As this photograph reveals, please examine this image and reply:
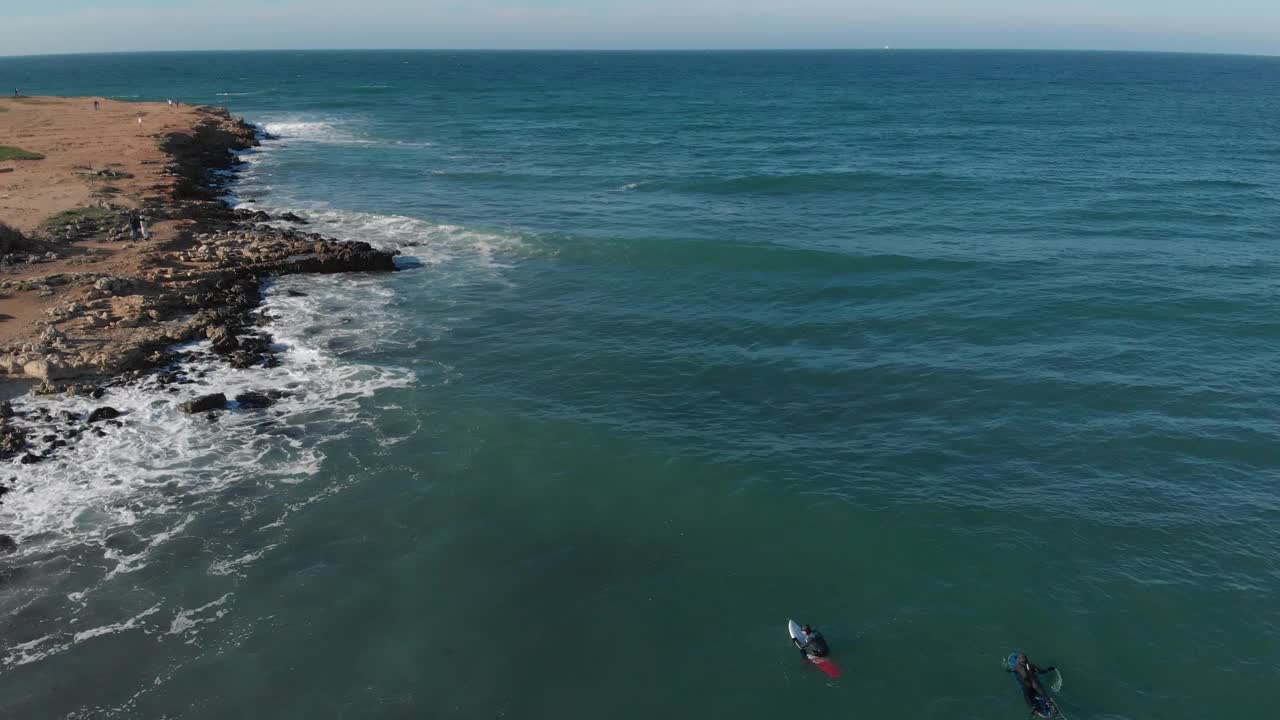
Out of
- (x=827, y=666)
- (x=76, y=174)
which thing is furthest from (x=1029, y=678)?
(x=76, y=174)

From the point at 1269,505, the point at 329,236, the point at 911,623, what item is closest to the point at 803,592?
the point at 911,623

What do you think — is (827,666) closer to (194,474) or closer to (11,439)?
(194,474)

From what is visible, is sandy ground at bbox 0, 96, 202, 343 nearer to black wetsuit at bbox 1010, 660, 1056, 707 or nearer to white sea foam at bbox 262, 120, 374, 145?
white sea foam at bbox 262, 120, 374, 145

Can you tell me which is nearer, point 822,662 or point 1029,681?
point 1029,681

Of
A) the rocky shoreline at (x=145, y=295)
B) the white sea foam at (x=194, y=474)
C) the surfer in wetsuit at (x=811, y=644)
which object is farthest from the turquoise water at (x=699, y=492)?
the rocky shoreline at (x=145, y=295)

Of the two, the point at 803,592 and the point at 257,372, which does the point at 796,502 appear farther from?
the point at 257,372

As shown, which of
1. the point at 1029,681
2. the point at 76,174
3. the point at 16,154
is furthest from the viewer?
the point at 16,154
